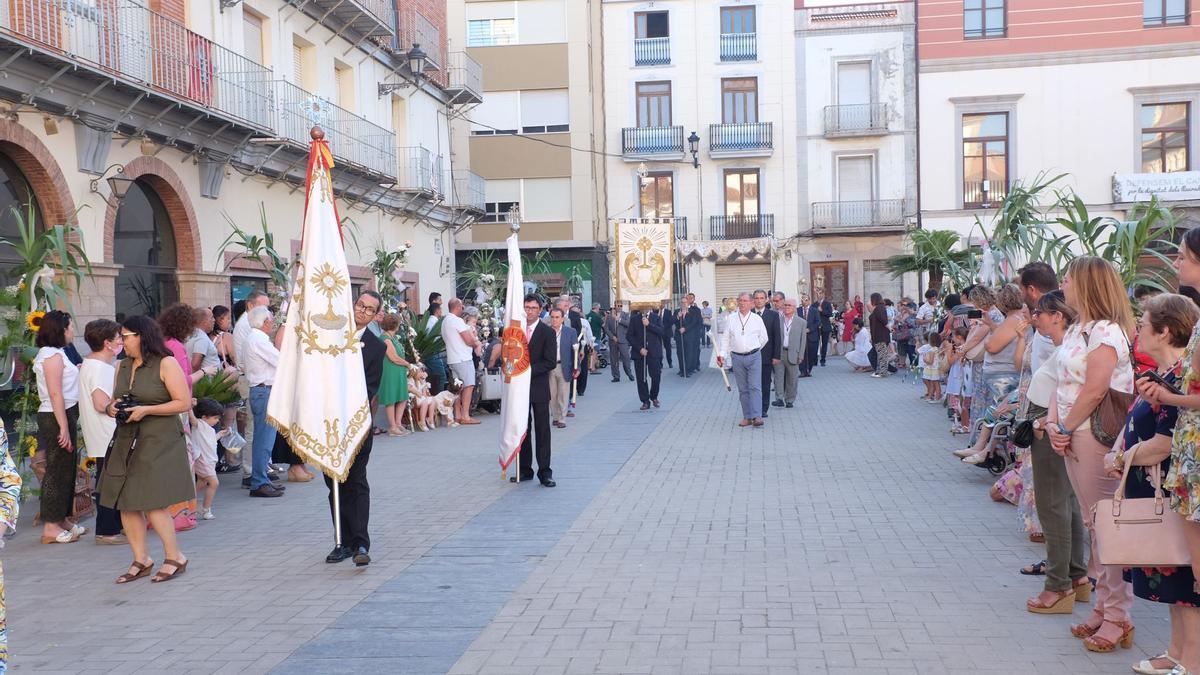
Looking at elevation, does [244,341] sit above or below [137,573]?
above

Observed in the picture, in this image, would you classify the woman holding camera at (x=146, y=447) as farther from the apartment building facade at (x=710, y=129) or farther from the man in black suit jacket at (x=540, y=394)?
the apartment building facade at (x=710, y=129)

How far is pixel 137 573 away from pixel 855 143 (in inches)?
1263

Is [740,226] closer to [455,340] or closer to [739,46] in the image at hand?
[739,46]

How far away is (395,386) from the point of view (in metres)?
14.3

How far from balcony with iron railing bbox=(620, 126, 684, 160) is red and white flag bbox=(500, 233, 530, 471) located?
27180mm

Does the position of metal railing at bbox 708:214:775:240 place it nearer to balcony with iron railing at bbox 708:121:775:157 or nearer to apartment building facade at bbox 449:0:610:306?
balcony with iron railing at bbox 708:121:775:157

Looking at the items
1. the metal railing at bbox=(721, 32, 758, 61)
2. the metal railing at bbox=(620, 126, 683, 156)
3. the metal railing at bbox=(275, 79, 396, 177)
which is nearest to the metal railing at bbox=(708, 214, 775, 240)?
the metal railing at bbox=(620, 126, 683, 156)

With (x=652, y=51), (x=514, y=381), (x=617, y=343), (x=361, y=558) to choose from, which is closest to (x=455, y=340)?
(x=514, y=381)

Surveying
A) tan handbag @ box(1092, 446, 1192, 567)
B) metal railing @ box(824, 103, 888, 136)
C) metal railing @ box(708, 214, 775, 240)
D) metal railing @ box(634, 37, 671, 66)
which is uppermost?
metal railing @ box(634, 37, 671, 66)

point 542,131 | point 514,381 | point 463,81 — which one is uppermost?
point 463,81

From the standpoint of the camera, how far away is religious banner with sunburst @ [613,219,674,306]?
21391 mm

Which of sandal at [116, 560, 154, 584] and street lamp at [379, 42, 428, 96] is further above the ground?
street lamp at [379, 42, 428, 96]

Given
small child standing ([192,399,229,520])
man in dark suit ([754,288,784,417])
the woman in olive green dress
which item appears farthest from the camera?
man in dark suit ([754,288,784,417])

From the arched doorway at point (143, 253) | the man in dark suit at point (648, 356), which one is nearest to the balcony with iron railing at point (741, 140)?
the man in dark suit at point (648, 356)
